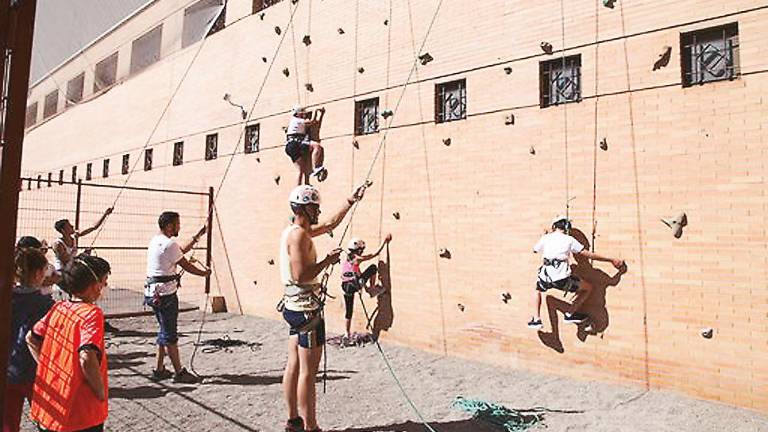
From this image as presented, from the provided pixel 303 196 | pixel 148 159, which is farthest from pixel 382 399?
pixel 148 159

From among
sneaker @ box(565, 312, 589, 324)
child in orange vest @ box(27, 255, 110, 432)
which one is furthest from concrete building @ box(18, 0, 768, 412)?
child in orange vest @ box(27, 255, 110, 432)

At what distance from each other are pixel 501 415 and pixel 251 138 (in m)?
8.87

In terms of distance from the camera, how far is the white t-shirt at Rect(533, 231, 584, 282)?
6.47m

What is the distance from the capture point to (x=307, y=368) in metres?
4.26

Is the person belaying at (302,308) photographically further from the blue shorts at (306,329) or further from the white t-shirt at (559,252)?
the white t-shirt at (559,252)

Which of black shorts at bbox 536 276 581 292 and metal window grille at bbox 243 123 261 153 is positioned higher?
metal window grille at bbox 243 123 261 153

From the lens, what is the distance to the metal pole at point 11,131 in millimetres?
2131

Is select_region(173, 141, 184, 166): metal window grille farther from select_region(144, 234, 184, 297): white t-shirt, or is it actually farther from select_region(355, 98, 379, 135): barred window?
select_region(144, 234, 184, 297): white t-shirt

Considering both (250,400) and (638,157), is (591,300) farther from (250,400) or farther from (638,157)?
(250,400)

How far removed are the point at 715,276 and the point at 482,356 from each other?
10.4 feet

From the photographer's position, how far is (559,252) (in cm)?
649

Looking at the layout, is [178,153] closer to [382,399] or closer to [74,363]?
[382,399]

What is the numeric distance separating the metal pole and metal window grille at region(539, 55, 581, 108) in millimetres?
6292

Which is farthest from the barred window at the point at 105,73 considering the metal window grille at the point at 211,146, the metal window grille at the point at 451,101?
the metal window grille at the point at 451,101
